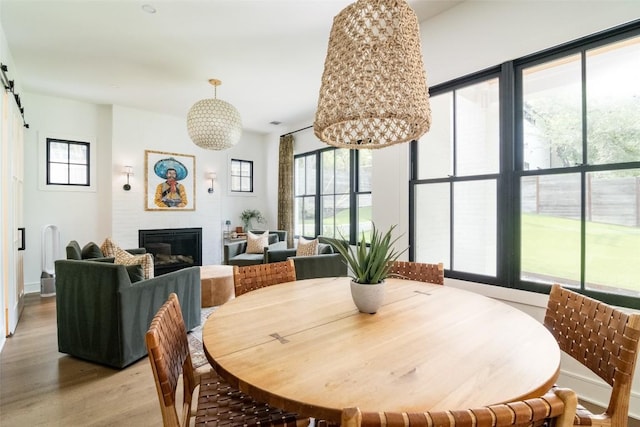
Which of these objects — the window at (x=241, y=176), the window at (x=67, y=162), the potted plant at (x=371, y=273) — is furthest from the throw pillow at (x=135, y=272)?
the window at (x=241, y=176)

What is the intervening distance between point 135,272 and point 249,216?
13.6 ft

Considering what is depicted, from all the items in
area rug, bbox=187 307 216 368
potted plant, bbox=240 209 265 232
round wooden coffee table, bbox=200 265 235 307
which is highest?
potted plant, bbox=240 209 265 232

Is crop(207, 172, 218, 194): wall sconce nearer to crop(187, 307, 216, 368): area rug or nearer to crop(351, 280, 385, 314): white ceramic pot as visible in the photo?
crop(187, 307, 216, 368): area rug

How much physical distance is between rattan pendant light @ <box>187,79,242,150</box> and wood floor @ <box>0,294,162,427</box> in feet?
7.69

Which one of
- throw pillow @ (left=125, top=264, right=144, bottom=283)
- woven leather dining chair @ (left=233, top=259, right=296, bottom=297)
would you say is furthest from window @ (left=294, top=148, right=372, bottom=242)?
throw pillow @ (left=125, top=264, right=144, bottom=283)

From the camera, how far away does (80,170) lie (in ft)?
16.6

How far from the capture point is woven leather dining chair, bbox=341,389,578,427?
0.51 metres

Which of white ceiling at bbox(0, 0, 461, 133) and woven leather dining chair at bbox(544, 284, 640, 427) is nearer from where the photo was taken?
woven leather dining chair at bbox(544, 284, 640, 427)

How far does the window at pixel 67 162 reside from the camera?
4797mm

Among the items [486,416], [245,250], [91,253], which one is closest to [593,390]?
[486,416]

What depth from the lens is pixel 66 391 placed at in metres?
2.11

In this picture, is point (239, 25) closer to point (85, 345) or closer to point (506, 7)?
point (506, 7)

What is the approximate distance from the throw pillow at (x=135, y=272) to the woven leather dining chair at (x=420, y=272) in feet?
6.74

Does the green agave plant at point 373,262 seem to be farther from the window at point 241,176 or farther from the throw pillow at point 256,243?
the window at point 241,176
